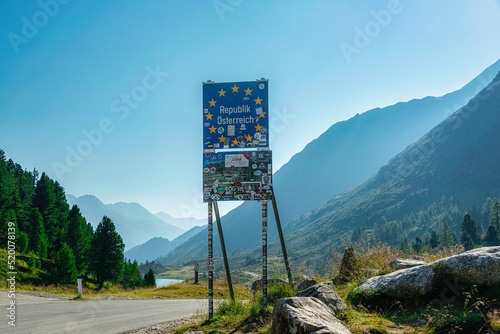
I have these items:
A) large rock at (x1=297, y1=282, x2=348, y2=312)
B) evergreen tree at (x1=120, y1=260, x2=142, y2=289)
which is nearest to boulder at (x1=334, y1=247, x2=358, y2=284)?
large rock at (x1=297, y1=282, x2=348, y2=312)

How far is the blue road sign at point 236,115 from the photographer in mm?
10891

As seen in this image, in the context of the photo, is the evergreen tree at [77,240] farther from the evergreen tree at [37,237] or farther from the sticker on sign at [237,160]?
the sticker on sign at [237,160]

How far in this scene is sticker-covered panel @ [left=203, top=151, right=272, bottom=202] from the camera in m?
10.4

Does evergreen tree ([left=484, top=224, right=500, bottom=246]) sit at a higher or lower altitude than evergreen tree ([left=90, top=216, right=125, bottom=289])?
lower

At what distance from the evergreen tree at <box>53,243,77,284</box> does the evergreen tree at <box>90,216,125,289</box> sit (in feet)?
29.1

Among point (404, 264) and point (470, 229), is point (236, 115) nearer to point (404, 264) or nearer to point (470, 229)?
point (404, 264)

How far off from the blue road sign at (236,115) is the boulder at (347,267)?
5572 millimetres

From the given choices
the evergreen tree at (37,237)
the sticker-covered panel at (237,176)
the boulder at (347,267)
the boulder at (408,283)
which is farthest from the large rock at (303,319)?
the evergreen tree at (37,237)

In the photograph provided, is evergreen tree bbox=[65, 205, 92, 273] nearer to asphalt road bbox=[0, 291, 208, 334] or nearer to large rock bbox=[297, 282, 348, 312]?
asphalt road bbox=[0, 291, 208, 334]

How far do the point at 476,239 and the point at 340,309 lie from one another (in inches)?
5408

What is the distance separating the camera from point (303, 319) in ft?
19.5

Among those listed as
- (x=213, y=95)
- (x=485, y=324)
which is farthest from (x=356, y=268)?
(x=213, y=95)

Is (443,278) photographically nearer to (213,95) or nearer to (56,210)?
(213,95)

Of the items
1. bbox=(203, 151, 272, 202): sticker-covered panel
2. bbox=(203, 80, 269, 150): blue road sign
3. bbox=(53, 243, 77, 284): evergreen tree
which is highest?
bbox=(203, 80, 269, 150): blue road sign
